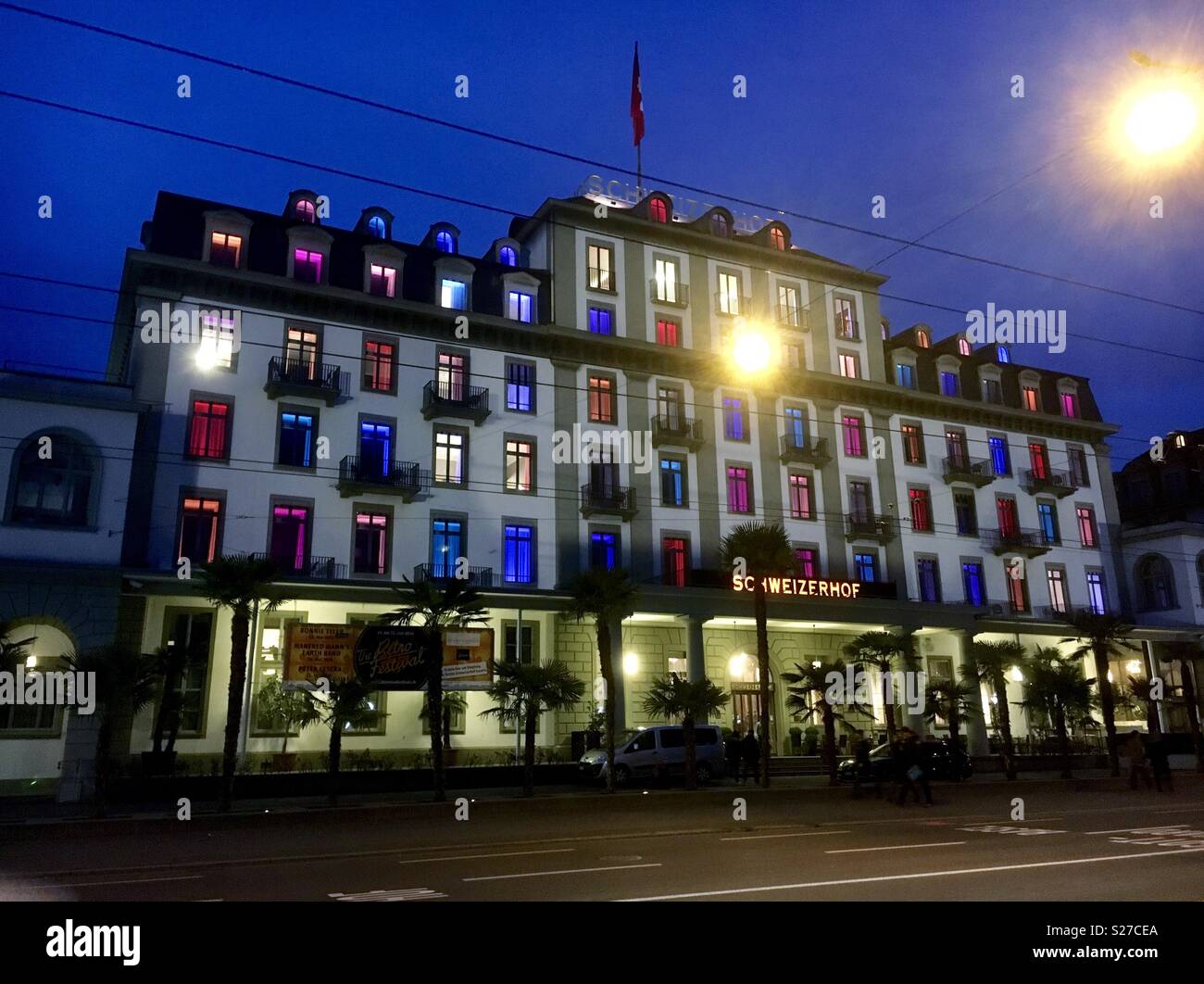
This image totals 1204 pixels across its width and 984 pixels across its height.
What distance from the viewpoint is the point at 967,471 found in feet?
145

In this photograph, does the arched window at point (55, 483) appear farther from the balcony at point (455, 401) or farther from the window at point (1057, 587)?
the window at point (1057, 587)

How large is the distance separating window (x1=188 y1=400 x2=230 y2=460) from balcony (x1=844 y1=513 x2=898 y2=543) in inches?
1039

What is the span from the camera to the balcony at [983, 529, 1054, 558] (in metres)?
44.2

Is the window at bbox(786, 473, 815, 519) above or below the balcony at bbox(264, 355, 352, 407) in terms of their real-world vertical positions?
below

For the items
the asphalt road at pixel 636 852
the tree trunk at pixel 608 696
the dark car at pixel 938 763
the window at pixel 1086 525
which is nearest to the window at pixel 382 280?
the tree trunk at pixel 608 696

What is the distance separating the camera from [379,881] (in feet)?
37.8

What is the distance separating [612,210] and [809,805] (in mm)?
26475

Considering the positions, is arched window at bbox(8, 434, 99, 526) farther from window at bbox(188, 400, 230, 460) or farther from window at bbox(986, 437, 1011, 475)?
window at bbox(986, 437, 1011, 475)

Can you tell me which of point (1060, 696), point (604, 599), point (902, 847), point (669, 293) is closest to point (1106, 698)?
point (1060, 696)

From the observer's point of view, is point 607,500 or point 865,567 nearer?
point 607,500

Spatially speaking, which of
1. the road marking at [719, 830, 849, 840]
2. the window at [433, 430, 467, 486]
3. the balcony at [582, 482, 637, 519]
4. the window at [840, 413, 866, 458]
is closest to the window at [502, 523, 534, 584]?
the balcony at [582, 482, 637, 519]

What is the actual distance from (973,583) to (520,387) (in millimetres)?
24594

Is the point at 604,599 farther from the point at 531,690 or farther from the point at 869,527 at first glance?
the point at 869,527
